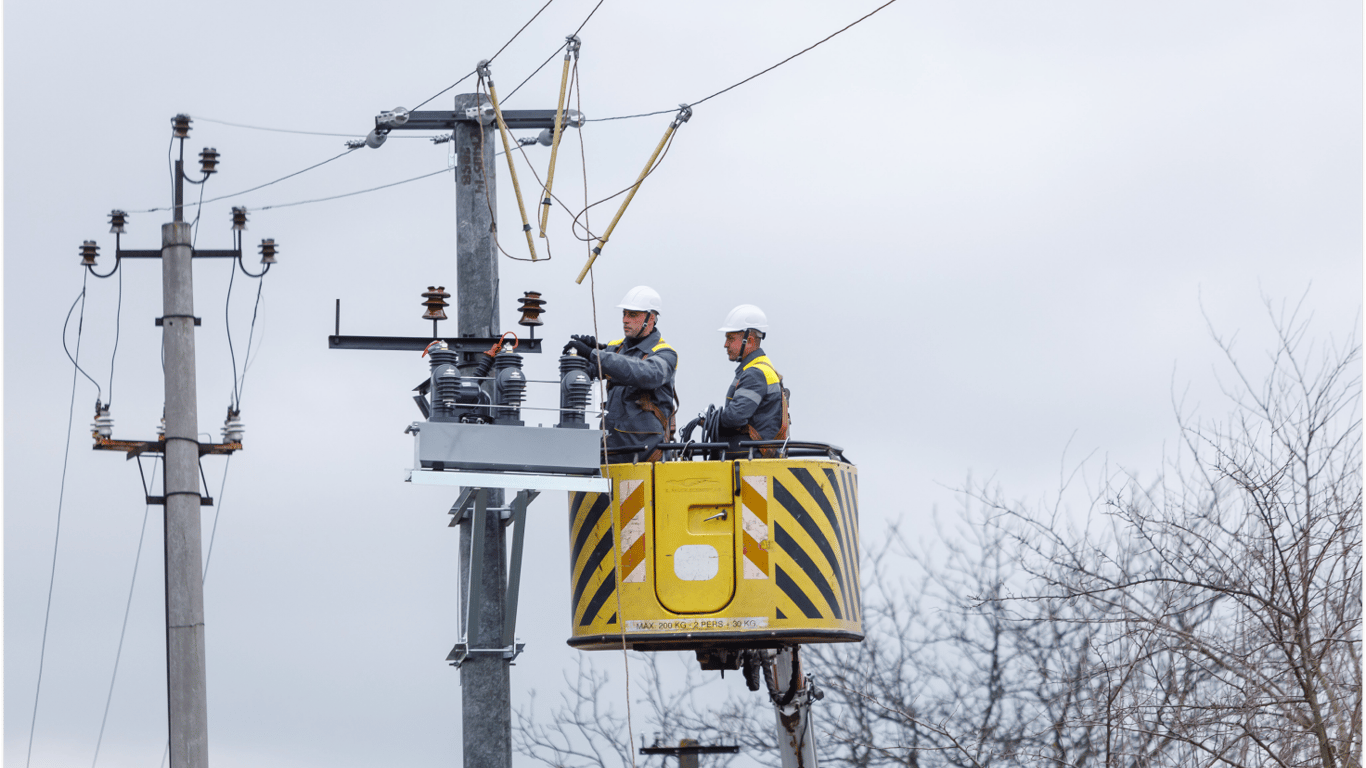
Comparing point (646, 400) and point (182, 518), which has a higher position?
point (182, 518)

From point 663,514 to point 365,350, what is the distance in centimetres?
242

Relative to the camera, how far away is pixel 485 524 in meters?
11.4

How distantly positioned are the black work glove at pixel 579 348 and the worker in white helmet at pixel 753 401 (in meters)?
1.04

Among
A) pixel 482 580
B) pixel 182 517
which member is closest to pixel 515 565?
pixel 482 580

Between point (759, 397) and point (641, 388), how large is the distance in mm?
770

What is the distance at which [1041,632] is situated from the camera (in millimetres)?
21375

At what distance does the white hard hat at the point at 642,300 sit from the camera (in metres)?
11.1

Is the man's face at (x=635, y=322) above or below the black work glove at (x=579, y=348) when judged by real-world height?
above

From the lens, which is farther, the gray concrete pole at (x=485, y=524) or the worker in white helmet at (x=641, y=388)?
the gray concrete pole at (x=485, y=524)

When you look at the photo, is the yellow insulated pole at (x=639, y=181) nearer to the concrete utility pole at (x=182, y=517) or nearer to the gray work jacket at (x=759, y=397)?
the gray work jacket at (x=759, y=397)

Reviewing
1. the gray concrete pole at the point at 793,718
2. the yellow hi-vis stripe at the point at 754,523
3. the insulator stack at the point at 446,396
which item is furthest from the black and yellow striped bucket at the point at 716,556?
the gray concrete pole at the point at 793,718

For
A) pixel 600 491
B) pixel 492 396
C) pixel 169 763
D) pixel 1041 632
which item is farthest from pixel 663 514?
pixel 1041 632

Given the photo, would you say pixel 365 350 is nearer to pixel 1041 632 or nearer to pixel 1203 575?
pixel 1203 575

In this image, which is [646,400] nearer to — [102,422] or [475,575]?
[475,575]
